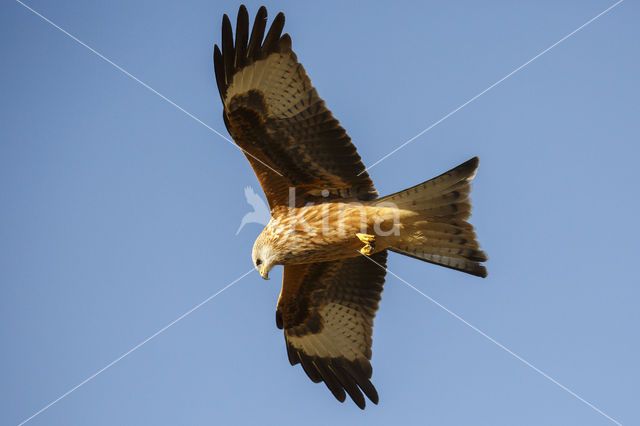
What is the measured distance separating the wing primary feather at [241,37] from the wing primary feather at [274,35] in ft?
0.66

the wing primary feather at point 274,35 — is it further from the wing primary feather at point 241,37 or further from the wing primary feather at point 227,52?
the wing primary feather at point 227,52

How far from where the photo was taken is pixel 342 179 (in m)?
7.43

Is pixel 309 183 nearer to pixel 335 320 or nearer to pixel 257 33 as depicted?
pixel 257 33

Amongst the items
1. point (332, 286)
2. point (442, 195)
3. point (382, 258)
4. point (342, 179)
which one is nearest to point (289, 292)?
point (332, 286)

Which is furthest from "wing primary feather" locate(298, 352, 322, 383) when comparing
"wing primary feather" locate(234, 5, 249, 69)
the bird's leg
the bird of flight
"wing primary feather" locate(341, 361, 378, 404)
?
"wing primary feather" locate(234, 5, 249, 69)

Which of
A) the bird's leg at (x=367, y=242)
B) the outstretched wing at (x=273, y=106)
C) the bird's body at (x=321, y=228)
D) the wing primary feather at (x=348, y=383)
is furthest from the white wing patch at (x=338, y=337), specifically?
the outstretched wing at (x=273, y=106)

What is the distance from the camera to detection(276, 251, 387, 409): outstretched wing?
27.9ft

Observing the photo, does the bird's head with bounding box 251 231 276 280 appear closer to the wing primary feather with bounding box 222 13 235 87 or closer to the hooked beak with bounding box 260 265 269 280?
the hooked beak with bounding box 260 265 269 280

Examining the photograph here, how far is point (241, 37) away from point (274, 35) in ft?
1.07

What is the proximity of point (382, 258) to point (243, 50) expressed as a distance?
2.98 m

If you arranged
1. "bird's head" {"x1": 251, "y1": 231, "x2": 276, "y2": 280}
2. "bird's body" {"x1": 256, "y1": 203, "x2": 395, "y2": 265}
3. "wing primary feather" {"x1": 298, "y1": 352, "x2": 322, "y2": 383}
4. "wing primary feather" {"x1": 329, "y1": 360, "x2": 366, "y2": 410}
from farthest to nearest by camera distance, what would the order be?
"wing primary feather" {"x1": 298, "y1": 352, "x2": 322, "y2": 383} < "wing primary feather" {"x1": 329, "y1": 360, "x2": 366, "y2": 410} < "bird's head" {"x1": 251, "y1": 231, "x2": 276, "y2": 280} < "bird's body" {"x1": 256, "y1": 203, "x2": 395, "y2": 265}

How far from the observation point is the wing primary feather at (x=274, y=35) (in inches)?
273

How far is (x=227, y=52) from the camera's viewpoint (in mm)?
7004

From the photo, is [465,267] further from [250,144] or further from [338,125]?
[250,144]
